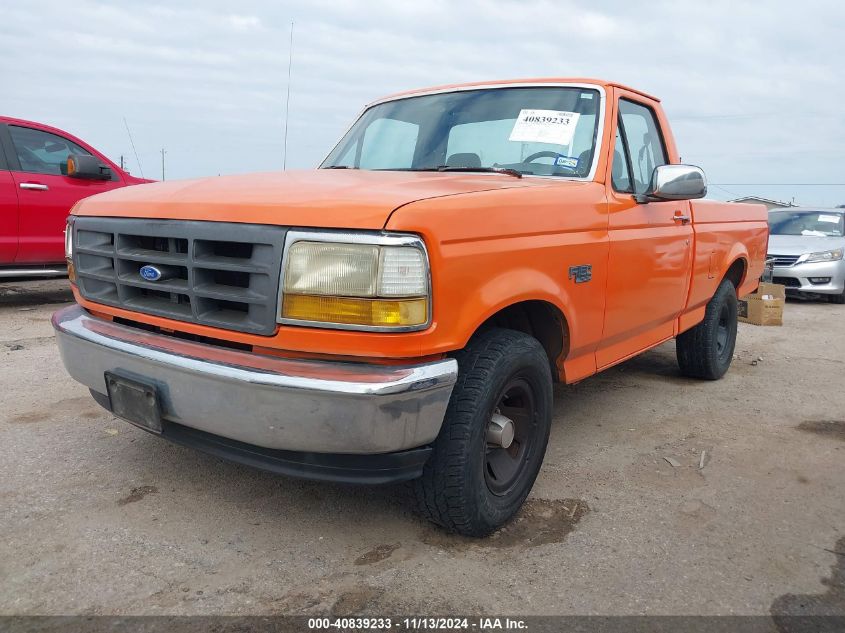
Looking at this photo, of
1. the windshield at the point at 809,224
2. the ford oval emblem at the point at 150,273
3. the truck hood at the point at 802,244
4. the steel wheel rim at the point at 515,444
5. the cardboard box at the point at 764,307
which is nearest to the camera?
the ford oval emblem at the point at 150,273

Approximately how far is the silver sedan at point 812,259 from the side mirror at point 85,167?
8629 mm

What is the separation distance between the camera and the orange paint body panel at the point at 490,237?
81.6 inches

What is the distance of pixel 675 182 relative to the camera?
326cm

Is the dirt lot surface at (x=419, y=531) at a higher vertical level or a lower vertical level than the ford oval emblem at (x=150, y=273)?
lower

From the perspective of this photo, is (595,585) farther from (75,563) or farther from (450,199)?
(75,563)

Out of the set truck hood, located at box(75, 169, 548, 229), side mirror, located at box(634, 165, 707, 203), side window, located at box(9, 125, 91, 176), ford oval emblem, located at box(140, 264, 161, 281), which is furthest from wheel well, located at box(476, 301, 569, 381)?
side window, located at box(9, 125, 91, 176)

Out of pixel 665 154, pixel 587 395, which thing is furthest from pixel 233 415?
pixel 665 154

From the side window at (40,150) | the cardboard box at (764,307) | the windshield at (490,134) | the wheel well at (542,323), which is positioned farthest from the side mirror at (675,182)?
the side window at (40,150)

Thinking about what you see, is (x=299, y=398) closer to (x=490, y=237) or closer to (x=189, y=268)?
(x=189, y=268)

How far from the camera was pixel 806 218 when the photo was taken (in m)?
10.7

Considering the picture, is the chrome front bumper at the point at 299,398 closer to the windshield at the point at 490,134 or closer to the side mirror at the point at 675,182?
the windshield at the point at 490,134

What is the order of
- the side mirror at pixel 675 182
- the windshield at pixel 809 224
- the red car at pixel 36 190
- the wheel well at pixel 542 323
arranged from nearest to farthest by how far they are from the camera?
the wheel well at pixel 542 323, the side mirror at pixel 675 182, the red car at pixel 36 190, the windshield at pixel 809 224

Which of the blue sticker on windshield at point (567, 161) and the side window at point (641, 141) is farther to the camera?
the side window at point (641, 141)

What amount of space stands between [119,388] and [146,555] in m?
0.58
